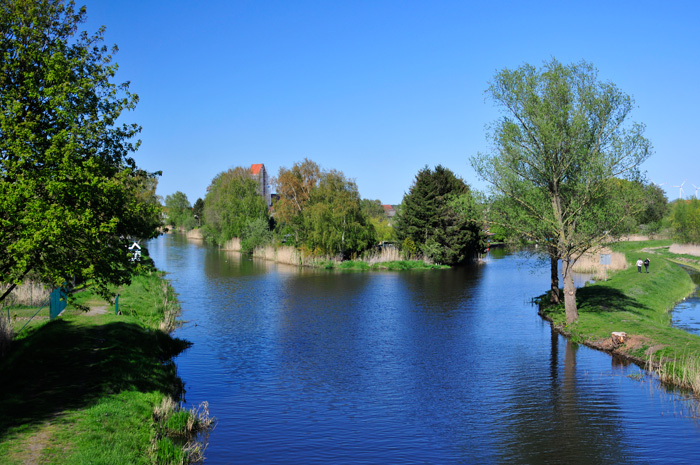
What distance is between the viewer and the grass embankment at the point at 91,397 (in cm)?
1155

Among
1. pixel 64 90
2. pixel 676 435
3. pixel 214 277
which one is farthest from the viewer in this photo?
pixel 214 277

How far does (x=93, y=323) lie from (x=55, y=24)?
11618 mm

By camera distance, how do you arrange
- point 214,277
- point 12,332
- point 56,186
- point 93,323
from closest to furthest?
point 56,186 → point 12,332 → point 93,323 → point 214,277

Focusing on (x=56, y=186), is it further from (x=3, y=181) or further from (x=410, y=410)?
(x=410, y=410)

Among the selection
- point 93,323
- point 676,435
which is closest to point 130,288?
point 93,323

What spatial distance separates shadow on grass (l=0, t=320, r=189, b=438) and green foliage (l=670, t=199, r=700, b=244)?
62.6 meters

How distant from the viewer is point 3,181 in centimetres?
1266

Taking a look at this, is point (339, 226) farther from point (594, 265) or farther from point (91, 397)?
point (91, 397)

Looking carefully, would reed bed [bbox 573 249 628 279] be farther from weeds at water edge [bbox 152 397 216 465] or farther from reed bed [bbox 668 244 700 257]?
weeds at water edge [bbox 152 397 216 465]

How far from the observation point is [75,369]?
16.3 meters

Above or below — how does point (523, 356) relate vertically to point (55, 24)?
below

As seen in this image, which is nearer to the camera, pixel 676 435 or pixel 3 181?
pixel 3 181

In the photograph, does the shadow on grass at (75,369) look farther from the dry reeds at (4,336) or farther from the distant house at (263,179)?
the distant house at (263,179)

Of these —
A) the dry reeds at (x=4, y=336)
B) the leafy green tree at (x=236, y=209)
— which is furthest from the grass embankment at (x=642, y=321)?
the leafy green tree at (x=236, y=209)
